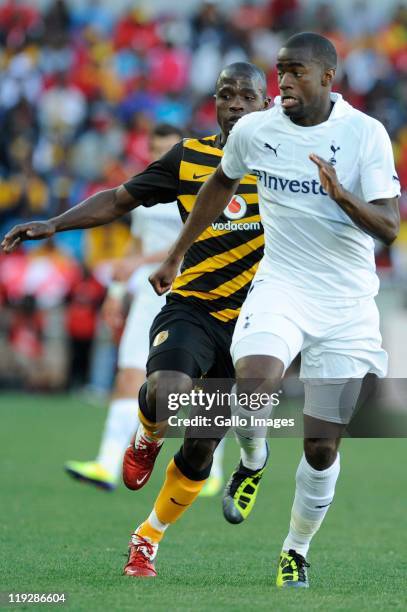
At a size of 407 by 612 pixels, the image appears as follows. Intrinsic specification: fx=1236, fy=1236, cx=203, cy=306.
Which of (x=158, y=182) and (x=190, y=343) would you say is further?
(x=158, y=182)

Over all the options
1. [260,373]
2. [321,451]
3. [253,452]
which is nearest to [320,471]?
[321,451]

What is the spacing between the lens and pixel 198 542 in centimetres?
784

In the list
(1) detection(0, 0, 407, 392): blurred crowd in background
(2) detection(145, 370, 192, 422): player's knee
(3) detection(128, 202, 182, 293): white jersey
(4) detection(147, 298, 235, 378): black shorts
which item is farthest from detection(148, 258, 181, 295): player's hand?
(1) detection(0, 0, 407, 392): blurred crowd in background

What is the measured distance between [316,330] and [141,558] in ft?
5.07

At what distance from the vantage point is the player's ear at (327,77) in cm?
589

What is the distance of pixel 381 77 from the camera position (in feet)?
74.4

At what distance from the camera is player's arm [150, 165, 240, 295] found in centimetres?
632

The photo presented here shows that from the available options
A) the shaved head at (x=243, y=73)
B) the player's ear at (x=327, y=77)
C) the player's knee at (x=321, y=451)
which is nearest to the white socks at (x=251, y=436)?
the player's knee at (x=321, y=451)

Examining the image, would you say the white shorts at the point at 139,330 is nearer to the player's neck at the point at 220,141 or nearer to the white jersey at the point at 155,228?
the white jersey at the point at 155,228

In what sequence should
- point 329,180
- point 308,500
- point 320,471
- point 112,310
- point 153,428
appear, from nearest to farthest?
point 329,180 < point 320,471 < point 308,500 < point 153,428 < point 112,310

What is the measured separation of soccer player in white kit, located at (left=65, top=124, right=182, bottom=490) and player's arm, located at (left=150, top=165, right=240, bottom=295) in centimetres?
329

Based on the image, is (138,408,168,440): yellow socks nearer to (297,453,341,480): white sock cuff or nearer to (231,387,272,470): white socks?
(231,387,272,470): white socks

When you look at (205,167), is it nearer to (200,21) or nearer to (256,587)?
(256,587)

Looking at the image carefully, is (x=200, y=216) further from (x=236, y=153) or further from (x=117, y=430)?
(x=117, y=430)
